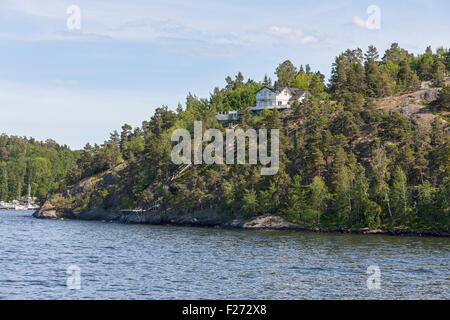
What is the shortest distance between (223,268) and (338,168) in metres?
65.2

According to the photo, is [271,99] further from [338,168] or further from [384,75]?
[338,168]

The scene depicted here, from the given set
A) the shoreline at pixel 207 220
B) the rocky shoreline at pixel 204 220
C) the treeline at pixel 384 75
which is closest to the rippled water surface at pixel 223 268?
the shoreline at pixel 207 220

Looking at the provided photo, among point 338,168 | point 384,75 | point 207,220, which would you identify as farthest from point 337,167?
point 384,75

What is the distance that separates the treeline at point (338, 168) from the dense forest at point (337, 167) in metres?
0.26

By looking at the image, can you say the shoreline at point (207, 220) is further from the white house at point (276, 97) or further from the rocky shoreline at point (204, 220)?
the white house at point (276, 97)

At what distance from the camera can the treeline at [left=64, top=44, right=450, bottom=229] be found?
100 meters

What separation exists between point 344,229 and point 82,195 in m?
90.4

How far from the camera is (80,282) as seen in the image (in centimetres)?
4234

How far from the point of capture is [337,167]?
363 feet

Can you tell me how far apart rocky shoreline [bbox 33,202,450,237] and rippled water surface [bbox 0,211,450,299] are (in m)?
18.8

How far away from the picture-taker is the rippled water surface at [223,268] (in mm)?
39094

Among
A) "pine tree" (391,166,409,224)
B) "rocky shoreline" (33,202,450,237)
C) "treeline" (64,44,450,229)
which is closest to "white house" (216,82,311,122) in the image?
"treeline" (64,44,450,229)
